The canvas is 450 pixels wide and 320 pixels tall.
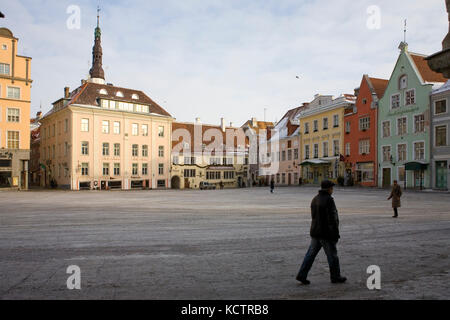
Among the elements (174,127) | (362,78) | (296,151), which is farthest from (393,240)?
(174,127)

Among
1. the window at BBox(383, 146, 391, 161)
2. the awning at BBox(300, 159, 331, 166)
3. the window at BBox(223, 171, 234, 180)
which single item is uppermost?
the window at BBox(383, 146, 391, 161)

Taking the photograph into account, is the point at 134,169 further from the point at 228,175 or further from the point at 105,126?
the point at 228,175

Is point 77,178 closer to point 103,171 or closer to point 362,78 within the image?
point 103,171

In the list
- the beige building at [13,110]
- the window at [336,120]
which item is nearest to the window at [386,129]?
the window at [336,120]

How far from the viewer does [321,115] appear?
54.0 metres

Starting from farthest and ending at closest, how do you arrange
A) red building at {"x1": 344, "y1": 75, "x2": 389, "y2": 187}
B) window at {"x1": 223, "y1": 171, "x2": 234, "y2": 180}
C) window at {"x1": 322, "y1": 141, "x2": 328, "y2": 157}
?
window at {"x1": 223, "y1": 171, "x2": 234, "y2": 180}, window at {"x1": 322, "y1": 141, "x2": 328, "y2": 157}, red building at {"x1": 344, "y1": 75, "x2": 389, "y2": 187}

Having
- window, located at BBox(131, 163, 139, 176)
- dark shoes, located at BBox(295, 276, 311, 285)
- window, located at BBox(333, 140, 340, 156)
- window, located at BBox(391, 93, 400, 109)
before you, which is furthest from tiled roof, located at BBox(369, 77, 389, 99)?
dark shoes, located at BBox(295, 276, 311, 285)

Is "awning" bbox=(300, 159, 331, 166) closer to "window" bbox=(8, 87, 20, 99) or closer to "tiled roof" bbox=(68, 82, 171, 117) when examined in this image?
"tiled roof" bbox=(68, 82, 171, 117)

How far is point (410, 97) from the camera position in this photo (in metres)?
39.6

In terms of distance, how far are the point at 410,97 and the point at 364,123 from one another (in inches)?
283

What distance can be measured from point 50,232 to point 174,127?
5296 centimetres

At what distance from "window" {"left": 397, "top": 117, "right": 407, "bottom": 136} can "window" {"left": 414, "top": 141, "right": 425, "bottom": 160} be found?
2.18 m

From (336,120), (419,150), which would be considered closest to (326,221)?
(419,150)

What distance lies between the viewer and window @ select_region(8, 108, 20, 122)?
41.9 metres
